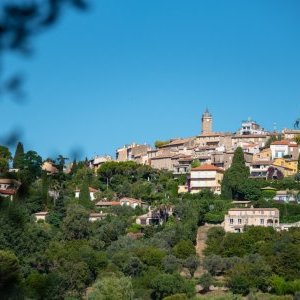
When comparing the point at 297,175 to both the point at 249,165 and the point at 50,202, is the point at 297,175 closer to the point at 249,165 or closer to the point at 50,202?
the point at 249,165

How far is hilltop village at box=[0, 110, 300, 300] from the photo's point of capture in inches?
1697

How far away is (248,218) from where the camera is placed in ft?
180

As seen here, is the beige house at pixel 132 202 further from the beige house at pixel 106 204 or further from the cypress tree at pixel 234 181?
the cypress tree at pixel 234 181

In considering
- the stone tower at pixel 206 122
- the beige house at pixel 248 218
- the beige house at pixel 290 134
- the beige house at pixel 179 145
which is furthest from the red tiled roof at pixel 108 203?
the stone tower at pixel 206 122

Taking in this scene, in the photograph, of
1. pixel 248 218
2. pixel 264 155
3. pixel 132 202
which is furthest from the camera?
pixel 264 155

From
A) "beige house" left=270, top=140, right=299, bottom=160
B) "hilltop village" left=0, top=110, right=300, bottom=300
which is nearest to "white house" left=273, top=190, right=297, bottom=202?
"hilltop village" left=0, top=110, right=300, bottom=300

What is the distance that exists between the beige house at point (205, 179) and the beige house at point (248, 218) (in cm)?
922

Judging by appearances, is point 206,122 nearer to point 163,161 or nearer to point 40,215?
point 163,161

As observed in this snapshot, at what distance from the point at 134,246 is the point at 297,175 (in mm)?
18373

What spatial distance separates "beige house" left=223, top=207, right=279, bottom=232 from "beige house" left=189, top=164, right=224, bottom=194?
9220mm

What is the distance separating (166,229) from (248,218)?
5407 mm

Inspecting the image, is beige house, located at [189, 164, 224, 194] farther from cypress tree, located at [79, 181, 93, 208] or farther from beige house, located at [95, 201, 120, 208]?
cypress tree, located at [79, 181, 93, 208]

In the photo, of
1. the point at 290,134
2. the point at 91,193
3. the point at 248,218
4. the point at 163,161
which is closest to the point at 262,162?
the point at 163,161

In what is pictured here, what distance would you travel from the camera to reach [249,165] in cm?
6856
